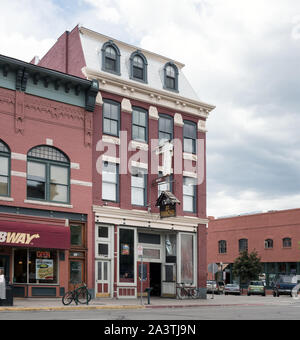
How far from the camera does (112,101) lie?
33.1 metres

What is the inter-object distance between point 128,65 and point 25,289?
15.2 meters

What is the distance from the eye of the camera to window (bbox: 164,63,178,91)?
37.3 meters

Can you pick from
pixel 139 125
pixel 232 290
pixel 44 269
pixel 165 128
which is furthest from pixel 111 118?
Result: pixel 232 290

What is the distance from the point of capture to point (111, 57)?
34.3m

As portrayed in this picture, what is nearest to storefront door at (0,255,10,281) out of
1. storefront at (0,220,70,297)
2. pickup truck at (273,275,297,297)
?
storefront at (0,220,70,297)

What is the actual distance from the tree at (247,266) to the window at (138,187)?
32118 mm

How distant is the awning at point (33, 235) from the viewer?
88.2ft

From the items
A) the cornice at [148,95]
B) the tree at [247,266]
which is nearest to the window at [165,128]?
the cornice at [148,95]

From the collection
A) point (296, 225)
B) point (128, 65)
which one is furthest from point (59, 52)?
point (296, 225)

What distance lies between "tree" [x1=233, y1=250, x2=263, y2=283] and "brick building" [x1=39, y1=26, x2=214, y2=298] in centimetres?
2786

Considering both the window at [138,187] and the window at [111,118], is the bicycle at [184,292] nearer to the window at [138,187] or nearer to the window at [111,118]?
the window at [138,187]

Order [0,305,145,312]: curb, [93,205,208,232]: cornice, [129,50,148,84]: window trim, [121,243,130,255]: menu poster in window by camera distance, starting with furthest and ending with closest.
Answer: [129,50,148,84]: window trim
[121,243,130,255]: menu poster in window
[93,205,208,232]: cornice
[0,305,145,312]: curb

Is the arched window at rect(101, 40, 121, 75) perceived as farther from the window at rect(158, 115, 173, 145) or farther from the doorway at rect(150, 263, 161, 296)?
the doorway at rect(150, 263, 161, 296)

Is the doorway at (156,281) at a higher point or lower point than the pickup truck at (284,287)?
higher
